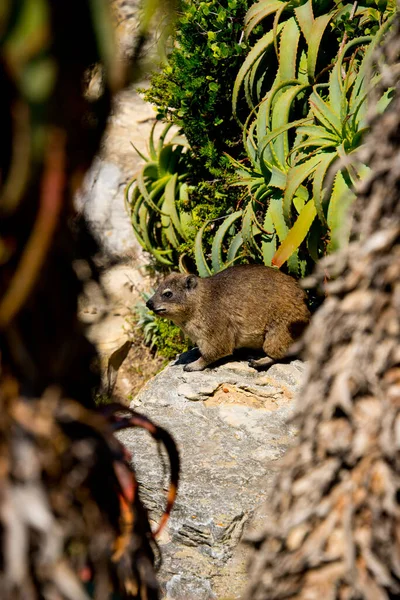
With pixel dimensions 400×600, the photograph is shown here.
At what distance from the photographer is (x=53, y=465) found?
1392 mm

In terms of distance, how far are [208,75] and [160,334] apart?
2.93 meters

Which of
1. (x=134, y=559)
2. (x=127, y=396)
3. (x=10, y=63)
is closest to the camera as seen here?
(x=10, y=63)

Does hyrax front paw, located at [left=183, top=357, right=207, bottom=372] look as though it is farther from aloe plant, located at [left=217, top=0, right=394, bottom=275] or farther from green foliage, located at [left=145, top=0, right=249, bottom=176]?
green foliage, located at [left=145, top=0, right=249, bottom=176]

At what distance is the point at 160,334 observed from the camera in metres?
8.70

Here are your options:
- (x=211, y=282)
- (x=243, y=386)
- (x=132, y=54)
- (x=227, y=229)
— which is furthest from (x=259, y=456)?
(x=132, y=54)

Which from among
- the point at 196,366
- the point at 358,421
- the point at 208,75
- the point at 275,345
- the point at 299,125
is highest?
the point at 358,421

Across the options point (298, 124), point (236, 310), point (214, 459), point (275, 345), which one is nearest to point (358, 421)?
point (214, 459)

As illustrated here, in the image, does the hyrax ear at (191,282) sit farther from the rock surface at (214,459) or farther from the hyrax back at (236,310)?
the rock surface at (214,459)

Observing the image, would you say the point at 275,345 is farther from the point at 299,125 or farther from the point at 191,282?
the point at 299,125

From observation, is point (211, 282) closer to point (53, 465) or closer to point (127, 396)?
point (127, 396)

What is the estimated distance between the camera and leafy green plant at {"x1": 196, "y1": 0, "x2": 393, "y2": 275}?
6.12m

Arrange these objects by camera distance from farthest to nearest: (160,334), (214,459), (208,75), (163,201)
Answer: (160,334)
(163,201)
(208,75)
(214,459)

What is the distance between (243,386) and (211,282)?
4.23ft

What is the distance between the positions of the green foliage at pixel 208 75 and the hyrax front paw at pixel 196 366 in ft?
6.69
